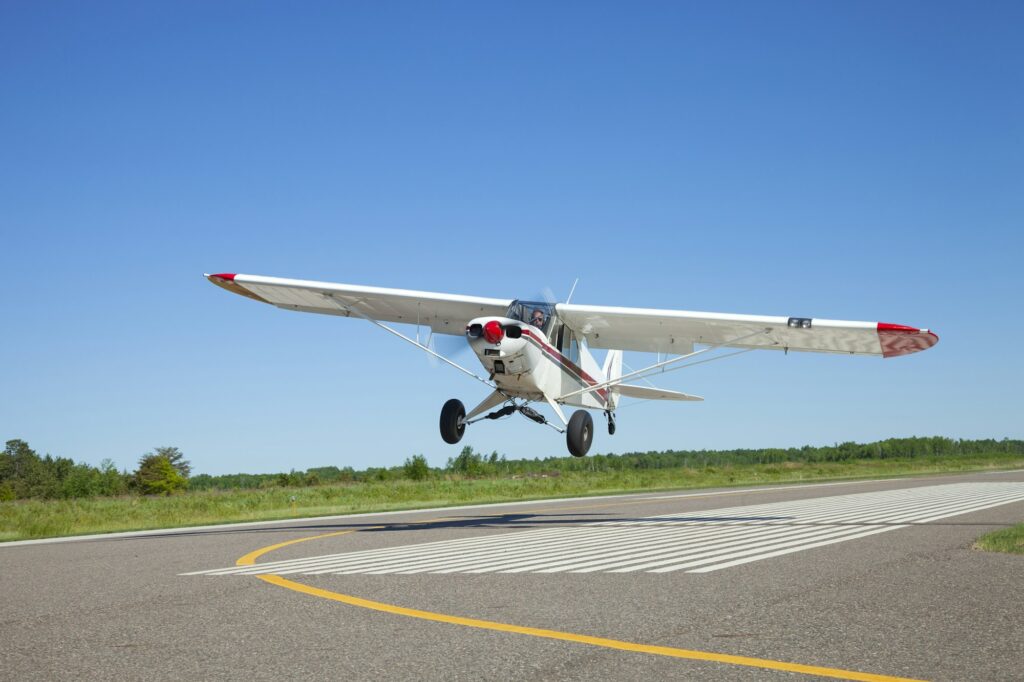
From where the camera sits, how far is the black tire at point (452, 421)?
Result: 21.3m

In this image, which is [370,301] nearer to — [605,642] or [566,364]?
[566,364]

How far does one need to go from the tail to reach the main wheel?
3.78 metres

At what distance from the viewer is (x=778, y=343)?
22.4 meters

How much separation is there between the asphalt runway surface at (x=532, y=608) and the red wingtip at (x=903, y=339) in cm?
505

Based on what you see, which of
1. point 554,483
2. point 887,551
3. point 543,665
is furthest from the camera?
point 554,483

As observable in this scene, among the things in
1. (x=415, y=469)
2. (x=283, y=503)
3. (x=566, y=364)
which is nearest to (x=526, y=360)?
(x=566, y=364)

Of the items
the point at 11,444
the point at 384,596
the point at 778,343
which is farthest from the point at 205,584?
the point at 11,444

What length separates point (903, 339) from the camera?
19938mm

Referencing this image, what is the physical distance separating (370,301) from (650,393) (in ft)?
31.1

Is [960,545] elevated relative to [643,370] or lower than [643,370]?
lower

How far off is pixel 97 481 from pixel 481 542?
7044cm

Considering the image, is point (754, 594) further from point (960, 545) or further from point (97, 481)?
point (97, 481)

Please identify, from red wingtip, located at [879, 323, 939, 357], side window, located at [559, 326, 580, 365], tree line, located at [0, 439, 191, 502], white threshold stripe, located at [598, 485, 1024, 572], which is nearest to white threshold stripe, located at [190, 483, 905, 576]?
white threshold stripe, located at [598, 485, 1024, 572]

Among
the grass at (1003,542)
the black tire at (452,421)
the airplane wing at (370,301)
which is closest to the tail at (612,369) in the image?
the airplane wing at (370,301)
